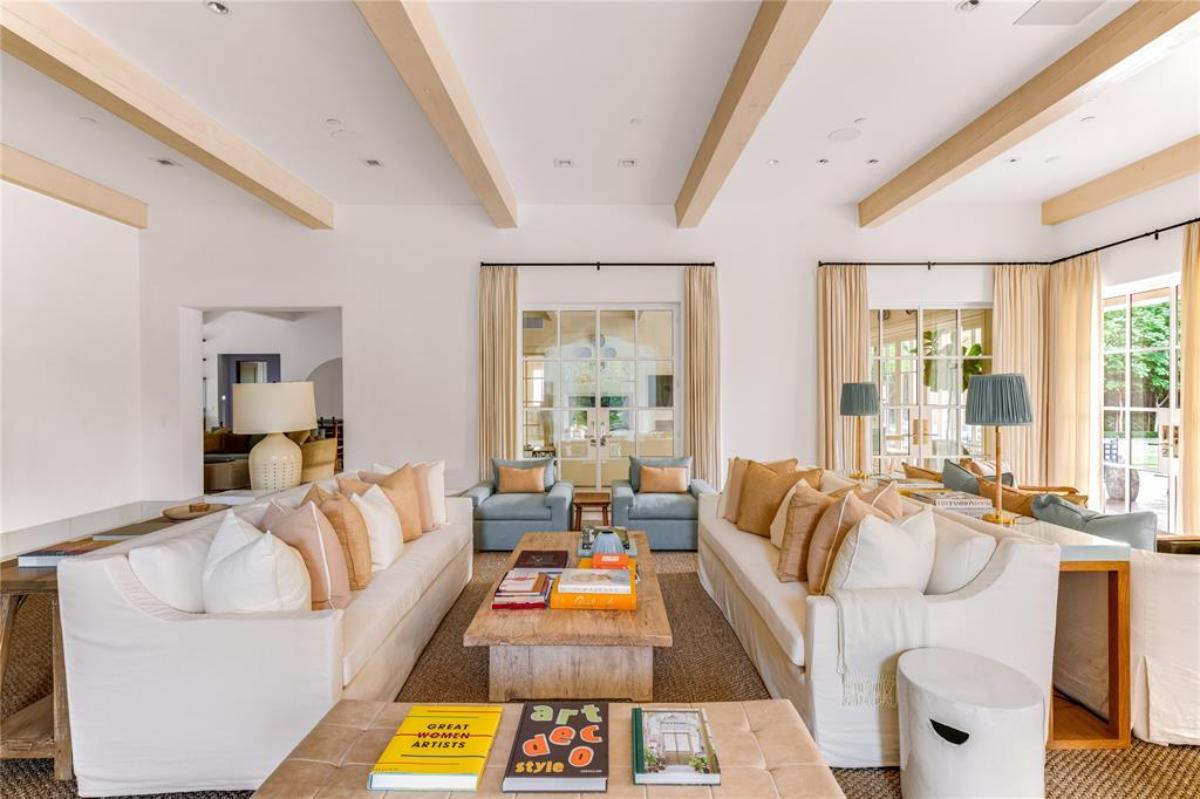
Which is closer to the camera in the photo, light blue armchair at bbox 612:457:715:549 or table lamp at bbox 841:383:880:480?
table lamp at bbox 841:383:880:480

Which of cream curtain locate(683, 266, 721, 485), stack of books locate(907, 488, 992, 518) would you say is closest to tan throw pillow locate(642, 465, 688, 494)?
cream curtain locate(683, 266, 721, 485)

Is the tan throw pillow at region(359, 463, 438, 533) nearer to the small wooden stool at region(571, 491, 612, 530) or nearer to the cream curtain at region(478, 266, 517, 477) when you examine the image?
the small wooden stool at region(571, 491, 612, 530)

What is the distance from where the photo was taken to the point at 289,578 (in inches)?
79.0

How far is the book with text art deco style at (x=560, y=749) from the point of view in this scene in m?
1.28

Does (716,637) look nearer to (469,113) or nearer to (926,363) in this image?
(469,113)

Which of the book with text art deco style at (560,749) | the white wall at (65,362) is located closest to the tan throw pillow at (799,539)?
the book with text art deco style at (560,749)

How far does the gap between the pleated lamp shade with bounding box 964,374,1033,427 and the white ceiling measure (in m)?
1.89

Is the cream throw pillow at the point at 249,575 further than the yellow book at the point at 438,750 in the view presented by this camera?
Yes

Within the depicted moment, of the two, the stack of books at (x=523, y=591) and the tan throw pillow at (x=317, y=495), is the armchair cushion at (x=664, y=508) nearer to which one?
the stack of books at (x=523, y=591)

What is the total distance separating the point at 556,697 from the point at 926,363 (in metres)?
5.59

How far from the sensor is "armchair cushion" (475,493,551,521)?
4.75 m

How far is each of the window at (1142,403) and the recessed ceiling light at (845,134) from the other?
3.32m

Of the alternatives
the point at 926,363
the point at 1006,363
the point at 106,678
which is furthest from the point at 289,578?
the point at 1006,363

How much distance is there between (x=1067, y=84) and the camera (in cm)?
326
